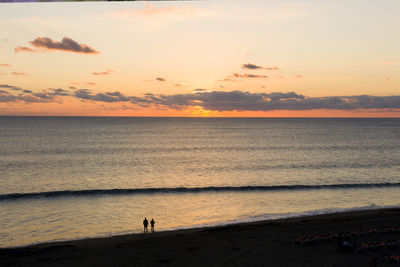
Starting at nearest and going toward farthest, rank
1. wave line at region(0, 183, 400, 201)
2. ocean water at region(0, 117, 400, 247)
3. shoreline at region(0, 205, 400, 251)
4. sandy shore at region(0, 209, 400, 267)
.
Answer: sandy shore at region(0, 209, 400, 267) < shoreline at region(0, 205, 400, 251) < ocean water at region(0, 117, 400, 247) < wave line at region(0, 183, 400, 201)

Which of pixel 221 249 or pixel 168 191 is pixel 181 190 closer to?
pixel 168 191

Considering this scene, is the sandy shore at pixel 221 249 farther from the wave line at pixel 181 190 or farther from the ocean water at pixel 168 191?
the wave line at pixel 181 190

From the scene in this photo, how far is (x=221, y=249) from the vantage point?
78.7ft

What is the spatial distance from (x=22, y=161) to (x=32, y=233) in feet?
169

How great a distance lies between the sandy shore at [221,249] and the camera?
70.4 feet

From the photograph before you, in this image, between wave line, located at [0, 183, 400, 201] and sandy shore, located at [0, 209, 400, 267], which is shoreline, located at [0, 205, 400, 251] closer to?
sandy shore, located at [0, 209, 400, 267]

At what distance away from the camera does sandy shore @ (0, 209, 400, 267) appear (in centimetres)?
2147

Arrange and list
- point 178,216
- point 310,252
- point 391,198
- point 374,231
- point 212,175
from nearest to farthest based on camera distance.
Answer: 1. point 310,252
2. point 374,231
3. point 178,216
4. point 391,198
5. point 212,175

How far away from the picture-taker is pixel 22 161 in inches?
2904

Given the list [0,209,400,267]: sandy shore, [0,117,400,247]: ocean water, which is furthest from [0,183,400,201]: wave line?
[0,209,400,267]: sandy shore

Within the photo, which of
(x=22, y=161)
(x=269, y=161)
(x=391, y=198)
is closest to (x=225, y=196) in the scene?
(x=391, y=198)

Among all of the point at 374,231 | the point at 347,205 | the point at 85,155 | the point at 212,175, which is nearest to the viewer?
the point at 374,231

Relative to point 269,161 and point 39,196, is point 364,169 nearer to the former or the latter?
point 269,161

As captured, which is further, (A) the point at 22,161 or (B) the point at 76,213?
(A) the point at 22,161
